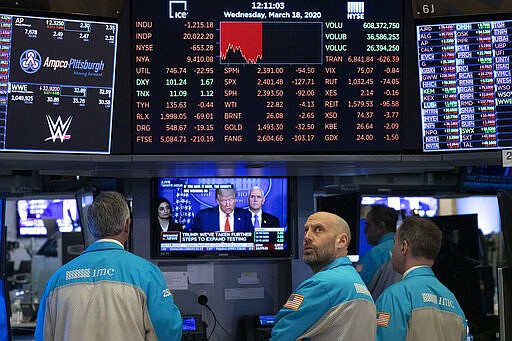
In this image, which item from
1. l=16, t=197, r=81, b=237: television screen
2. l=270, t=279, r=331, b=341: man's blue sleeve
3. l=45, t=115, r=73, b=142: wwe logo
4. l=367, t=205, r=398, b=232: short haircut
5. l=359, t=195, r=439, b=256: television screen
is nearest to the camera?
l=270, t=279, r=331, b=341: man's blue sleeve

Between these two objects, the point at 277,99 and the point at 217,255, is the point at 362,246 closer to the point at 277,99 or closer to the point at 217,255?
the point at 217,255

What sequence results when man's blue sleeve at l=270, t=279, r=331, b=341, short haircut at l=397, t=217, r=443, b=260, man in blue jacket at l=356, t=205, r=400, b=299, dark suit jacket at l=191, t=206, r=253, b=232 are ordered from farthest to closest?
man in blue jacket at l=356, t=205, r=400, b=299
dark suit jacket at l=191, t=206, r=253, b=232
short haircut at l=397, t=217, r=443, b=260
man's blue sleeve at l=270, t=279, r=331, b=341

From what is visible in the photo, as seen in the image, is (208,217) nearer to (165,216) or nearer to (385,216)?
(165,216)

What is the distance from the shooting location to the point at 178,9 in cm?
425

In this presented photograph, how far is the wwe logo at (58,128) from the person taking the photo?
411 cm

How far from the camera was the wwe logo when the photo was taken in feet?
13.5

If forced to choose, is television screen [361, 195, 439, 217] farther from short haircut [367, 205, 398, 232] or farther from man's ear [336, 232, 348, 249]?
man's ear [336, 232, 348, 249]

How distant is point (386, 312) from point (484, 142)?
1144 mm

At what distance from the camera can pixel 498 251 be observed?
12.0 meters

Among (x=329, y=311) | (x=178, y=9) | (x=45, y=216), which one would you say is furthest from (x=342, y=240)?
(x=45, y=216)

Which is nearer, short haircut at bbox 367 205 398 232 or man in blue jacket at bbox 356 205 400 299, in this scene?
man in blue jacket at bbox 356 205 400 299

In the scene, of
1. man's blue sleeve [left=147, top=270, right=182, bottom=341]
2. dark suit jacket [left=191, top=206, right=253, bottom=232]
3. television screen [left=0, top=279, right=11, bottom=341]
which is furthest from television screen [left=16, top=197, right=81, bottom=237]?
man's blue sleeve [left=147, top=270, right=182, bottom=341]

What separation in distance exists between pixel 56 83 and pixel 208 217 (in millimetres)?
1325

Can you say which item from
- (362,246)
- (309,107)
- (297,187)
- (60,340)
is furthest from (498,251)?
(60,340)
